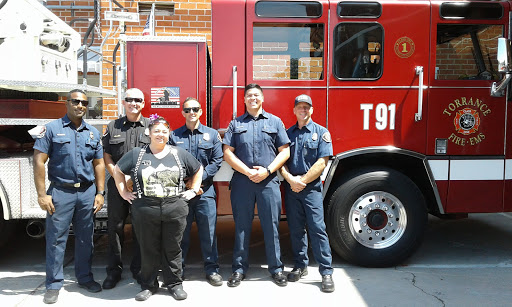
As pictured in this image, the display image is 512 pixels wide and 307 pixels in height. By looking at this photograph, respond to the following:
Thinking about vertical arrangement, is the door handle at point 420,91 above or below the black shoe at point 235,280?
above

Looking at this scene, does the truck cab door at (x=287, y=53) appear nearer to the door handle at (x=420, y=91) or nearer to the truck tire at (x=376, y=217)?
the truck tire at (x=376, y=217)

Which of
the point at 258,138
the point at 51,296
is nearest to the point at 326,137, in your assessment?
the point at 258,138

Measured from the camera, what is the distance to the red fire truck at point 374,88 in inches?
181

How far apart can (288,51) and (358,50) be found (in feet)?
2.34

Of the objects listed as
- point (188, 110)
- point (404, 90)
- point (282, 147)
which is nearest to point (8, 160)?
point (188, 110)

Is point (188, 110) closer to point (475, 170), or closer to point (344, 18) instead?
point (344, 18)

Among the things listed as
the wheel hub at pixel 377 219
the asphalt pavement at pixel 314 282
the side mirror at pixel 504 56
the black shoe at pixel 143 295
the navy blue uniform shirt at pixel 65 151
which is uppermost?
the side mirror at pixel 504 56

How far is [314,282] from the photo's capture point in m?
4.50

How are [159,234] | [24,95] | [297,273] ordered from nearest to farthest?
1. [159,234]
2. [297,273]
3. [24,95]

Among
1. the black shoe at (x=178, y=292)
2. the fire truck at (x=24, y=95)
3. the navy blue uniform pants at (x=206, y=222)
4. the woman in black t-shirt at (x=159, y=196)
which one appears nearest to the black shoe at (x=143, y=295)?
the woman in black t-shirt at (x=159, y=196)

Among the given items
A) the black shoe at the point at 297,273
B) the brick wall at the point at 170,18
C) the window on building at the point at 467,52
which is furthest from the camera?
the brick wall at the point at 170,18

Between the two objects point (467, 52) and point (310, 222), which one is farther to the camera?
point (467, 52)

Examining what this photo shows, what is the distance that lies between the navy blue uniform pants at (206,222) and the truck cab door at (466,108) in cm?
228

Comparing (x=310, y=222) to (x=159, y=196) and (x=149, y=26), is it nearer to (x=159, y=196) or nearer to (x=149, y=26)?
(x=159, y=196)
